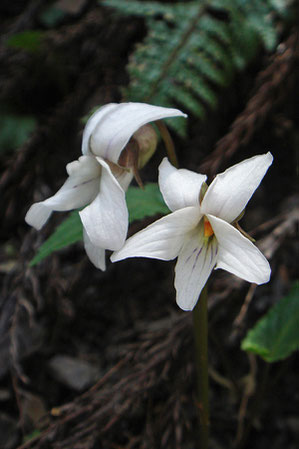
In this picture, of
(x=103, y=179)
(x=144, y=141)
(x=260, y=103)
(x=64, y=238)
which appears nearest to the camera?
(x=103, y=179)

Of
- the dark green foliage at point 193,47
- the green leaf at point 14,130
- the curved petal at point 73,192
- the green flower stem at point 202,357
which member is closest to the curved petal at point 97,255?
the curved petal at point 73,192

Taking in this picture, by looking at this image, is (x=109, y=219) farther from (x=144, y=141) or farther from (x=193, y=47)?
(x=193, y=47)

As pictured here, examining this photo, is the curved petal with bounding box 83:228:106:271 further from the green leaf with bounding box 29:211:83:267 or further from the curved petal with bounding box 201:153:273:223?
the curved petal with bounding box 201:153:273:223

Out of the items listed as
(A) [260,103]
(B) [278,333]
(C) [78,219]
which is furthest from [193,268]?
(A) [260,103]

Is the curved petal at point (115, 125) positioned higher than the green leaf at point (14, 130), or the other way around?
the curved petal at point (115, 125)

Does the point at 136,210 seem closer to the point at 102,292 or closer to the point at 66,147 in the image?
the point at 102,292

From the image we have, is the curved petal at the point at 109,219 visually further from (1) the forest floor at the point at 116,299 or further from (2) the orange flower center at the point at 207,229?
(1) the forest floor at the point at 116,299
